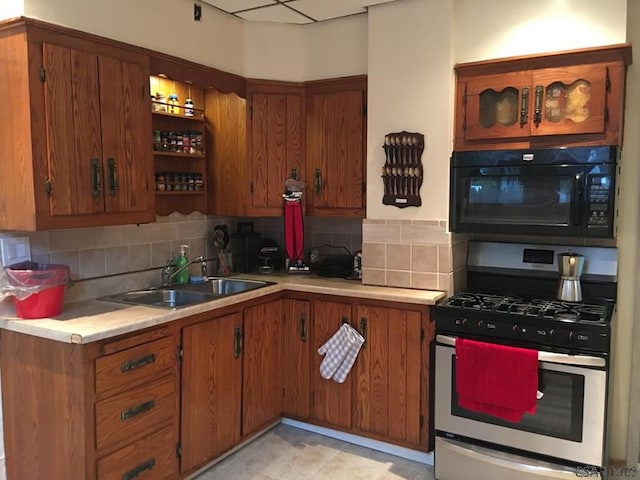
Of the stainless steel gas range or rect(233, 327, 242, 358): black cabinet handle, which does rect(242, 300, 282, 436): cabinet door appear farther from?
the stainless steel gas range

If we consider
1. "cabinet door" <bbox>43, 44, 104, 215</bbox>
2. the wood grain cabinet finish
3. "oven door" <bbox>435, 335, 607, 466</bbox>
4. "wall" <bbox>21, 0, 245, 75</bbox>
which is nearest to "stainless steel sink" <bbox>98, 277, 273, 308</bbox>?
the wood grain cabinet finish

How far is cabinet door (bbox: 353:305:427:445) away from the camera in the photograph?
2834 mm

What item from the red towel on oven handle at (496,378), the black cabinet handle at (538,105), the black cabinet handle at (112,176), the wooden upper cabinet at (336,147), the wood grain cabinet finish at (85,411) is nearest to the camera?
the wood grain cabinet finish at (85,411)

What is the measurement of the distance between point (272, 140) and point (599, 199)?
1904 millimetres

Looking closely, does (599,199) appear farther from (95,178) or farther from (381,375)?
(95,178)

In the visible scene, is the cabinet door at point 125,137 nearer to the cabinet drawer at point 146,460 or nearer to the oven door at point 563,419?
the cabinet drawer at point 146,460

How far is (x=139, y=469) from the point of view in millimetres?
2326

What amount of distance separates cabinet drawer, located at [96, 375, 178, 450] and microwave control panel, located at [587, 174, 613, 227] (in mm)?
2134

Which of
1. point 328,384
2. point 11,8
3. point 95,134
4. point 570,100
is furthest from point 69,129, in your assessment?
point 570,100

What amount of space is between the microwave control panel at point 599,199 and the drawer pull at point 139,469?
2322 mm

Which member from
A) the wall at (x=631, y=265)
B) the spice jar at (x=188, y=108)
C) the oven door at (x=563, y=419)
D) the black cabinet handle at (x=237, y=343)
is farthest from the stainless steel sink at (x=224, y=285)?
the wall at (x=631, y=265)

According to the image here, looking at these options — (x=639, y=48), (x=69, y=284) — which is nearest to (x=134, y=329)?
(x=69, y=284)

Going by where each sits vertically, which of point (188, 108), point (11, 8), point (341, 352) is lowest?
point (341, 352)

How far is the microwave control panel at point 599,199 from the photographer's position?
8.18 ft
